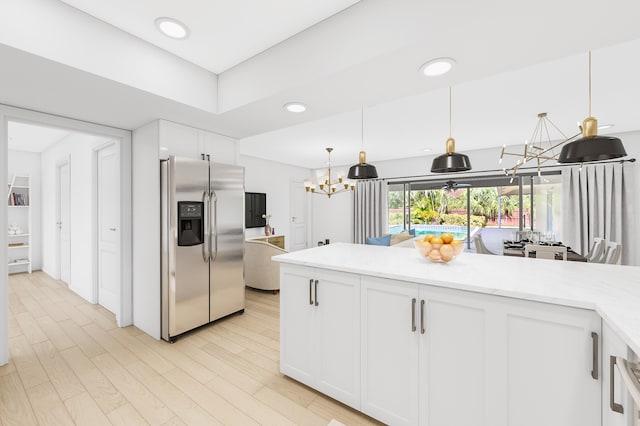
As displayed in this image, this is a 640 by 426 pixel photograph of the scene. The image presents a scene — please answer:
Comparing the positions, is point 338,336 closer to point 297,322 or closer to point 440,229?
point 297,322

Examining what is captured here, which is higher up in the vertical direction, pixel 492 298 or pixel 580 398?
pixel 492 298

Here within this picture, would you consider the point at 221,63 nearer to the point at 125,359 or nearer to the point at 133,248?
the point at 133,248

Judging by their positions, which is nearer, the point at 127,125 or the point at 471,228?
the point at 127,125

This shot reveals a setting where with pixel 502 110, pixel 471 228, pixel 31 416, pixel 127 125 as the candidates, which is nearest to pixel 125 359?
pixel 31 416

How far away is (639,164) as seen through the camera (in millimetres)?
4484

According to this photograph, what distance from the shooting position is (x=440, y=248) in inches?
74.7

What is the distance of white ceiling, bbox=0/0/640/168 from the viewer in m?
1.41

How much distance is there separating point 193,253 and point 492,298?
2709 mm

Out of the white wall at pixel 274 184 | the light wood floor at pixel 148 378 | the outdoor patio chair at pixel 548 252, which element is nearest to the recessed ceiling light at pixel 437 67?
the light wood floor at pixel 148 378

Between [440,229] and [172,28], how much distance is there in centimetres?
681

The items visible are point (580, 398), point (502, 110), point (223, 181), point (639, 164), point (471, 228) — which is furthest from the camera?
point (471, 228)

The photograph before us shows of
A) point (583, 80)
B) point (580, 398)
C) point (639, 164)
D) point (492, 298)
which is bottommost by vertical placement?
point (580, 398)

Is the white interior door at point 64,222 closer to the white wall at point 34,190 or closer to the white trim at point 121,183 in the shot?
the white wall at point 34,190

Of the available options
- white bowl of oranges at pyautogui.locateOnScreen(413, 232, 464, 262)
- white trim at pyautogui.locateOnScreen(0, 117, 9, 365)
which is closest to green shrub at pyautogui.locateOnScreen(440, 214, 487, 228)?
white bowl of oranges at pyautogui.locateOnScreen(413, 232, 464, 262)
